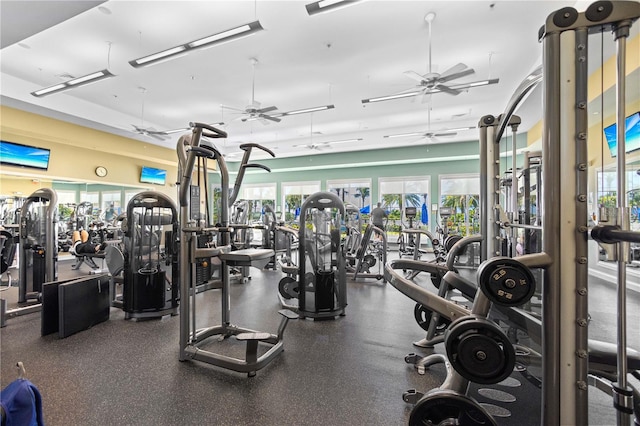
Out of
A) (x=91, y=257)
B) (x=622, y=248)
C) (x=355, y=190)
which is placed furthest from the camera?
(x=355, y=190)

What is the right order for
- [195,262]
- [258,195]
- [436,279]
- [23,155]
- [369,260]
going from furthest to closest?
[258,195] → [23,155] → [369,260] → [436,279] → [195,262]

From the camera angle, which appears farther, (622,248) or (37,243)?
(37,243)

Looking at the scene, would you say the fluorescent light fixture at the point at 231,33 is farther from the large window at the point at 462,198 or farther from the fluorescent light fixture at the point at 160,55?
the large window at the point at 462,198

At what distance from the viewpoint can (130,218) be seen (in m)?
3.61

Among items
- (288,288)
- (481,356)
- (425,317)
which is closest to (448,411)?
(481,356)

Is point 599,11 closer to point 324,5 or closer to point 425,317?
point 425,317

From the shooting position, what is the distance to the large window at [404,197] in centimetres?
1094

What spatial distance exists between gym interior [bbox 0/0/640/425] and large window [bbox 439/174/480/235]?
2.32 m

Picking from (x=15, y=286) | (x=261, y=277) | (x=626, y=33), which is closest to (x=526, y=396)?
(x=626, y=33)

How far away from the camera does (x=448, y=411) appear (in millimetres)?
1407

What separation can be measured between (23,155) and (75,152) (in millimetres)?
1255

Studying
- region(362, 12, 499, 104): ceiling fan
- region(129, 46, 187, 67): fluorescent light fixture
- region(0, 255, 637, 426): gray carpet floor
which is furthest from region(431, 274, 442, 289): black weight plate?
region(129, 46, 187, 67): fluorescent light fixture

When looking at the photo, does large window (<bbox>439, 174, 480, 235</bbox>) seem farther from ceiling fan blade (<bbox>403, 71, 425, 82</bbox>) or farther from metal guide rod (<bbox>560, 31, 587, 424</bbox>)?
metal guide rod (<bbox>560, 31, 587, 424</bbox>)

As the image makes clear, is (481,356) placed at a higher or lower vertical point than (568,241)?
lower
